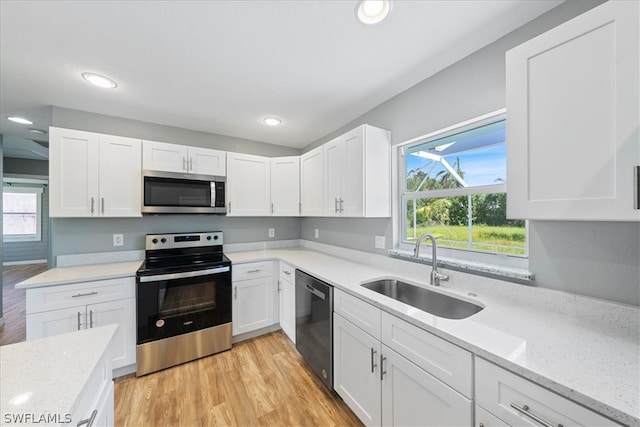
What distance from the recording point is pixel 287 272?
2.48 m

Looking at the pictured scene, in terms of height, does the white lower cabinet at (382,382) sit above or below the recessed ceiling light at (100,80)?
below

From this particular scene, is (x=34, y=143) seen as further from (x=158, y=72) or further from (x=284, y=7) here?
(x=284, y=7)

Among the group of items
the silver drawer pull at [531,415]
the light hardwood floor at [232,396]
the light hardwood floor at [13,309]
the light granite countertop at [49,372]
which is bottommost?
the light hardwood floor at [232,396]

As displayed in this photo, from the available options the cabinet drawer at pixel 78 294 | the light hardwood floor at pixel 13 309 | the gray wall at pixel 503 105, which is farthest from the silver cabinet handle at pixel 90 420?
the light hardwood floor at pixel 13 309

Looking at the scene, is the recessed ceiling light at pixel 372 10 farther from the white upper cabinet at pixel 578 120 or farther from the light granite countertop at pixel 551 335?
the light granite countertop at pixel 551 335

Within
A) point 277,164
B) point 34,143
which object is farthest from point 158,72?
point 34,143

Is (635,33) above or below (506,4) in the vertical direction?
below

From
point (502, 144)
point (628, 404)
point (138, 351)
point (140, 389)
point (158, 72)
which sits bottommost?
point (140, 389)

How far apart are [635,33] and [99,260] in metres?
3.80

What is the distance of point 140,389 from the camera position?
1.87m

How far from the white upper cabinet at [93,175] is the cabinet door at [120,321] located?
0.83m

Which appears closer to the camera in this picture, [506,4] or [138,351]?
[506,4]

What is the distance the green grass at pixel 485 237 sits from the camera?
142 centimetres

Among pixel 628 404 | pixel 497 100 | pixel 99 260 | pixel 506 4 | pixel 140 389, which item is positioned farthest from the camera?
pixel 99 260
